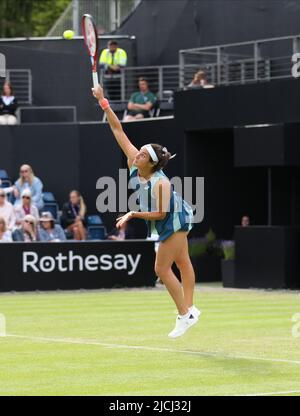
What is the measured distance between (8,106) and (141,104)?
3365 mm

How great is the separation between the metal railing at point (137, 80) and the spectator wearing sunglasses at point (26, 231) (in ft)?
21.2

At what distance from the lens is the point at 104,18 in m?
33.2

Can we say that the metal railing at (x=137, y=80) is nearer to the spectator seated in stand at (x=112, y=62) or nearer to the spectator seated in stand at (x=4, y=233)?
the spectator seated in stand at (x=112, y=62)

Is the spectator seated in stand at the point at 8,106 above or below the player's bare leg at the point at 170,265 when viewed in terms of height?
above

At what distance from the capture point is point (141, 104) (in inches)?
1121

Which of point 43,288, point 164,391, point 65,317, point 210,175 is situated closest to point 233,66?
point 210,175

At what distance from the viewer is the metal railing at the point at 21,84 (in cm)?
3106

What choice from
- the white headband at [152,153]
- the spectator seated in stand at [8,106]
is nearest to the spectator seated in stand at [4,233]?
the spectator seated in stand at [8,106]

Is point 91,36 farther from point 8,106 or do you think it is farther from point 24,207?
point 8,106

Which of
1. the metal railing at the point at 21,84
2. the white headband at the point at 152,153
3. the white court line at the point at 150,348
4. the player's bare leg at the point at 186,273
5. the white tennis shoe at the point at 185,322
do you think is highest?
the metal railing at the point at 21,84

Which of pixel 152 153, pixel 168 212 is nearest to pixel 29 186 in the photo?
pixel 168 212

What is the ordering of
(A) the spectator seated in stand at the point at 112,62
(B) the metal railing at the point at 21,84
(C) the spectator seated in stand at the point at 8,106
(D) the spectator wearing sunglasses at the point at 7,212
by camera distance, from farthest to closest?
(B) the metal railing at the point at 21,84 < (A) the spectator seated in stand at the point at 112,62 < (C) the spectator seated in stand at the point at 8,106 < (D) the spectator wearing sunglasses at the point at 7,212

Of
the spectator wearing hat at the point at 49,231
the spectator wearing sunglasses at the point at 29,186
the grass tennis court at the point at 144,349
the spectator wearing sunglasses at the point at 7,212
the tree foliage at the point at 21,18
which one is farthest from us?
the tree foliage at the point at 21,18
